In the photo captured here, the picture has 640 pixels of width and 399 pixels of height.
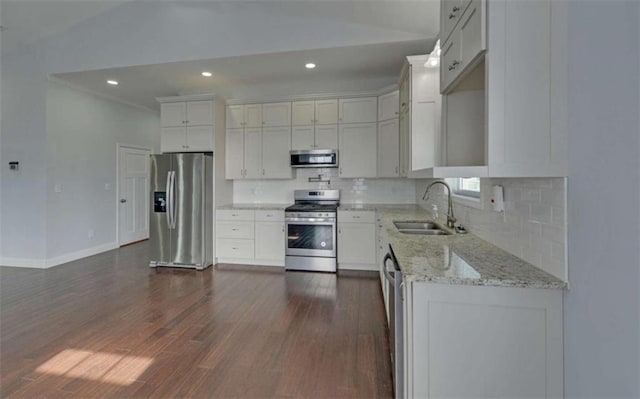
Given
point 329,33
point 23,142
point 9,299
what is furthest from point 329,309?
point 23,142

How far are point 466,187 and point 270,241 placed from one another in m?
2.75

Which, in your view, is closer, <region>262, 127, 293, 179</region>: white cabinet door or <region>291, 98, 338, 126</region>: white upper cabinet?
<region>291, 98, 338, 126</region>: white upper cabinet

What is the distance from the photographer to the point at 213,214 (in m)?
4.54

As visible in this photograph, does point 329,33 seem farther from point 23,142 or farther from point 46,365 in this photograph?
point 23,142

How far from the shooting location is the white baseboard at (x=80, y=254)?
14.6 ft

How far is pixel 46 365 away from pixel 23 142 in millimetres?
3940

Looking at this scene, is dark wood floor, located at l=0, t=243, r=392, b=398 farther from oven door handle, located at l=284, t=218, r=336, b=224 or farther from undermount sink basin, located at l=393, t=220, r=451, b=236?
undermount sink basin, located at l=393, t=220, r=451, b=236

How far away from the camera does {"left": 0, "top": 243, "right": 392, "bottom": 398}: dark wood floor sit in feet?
6.16

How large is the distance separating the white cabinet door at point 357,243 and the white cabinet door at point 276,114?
5.93ft

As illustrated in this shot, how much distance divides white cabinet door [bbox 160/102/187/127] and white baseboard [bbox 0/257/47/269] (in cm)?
263

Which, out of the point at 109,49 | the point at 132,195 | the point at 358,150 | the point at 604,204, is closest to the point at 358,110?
the point at 358,150

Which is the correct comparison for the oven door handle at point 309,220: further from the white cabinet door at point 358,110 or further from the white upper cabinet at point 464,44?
the white upper cabinet at point 464,44

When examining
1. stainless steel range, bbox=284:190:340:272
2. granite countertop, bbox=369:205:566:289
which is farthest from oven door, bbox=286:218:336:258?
granite countertop, bbox=369:205:566:289

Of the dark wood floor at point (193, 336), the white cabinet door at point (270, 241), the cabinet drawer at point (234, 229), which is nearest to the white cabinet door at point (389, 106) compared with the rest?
the white cabinet door at point (270, 241)
